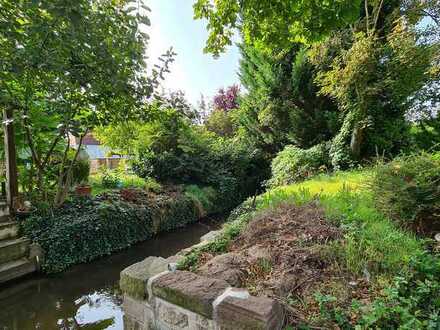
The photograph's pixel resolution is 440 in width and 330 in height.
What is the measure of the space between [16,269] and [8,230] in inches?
27.1

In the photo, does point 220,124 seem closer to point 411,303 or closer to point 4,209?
point 4,209

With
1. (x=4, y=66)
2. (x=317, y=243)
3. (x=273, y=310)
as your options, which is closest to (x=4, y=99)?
(x=4, y=66)

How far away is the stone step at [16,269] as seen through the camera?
397 cm

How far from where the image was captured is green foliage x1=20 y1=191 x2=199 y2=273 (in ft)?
14.9

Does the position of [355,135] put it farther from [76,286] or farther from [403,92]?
[76,286]

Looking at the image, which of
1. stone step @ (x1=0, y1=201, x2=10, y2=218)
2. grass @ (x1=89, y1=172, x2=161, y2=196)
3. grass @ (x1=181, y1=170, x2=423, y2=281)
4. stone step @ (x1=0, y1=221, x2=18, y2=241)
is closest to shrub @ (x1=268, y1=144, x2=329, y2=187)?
grass @ (x1=89, y1=172, x2=161, y2=196)

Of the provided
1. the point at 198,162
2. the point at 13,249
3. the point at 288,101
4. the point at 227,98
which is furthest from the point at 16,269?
the point at 227,98

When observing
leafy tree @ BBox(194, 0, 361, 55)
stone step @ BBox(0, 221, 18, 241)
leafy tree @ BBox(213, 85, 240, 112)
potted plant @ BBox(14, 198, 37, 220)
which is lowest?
stone step @ BBox(0, 221, 18, 241)

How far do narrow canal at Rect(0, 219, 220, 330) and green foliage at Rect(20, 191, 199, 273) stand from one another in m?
0.23

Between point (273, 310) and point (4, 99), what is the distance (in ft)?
9.02

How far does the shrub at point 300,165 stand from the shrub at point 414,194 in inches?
166

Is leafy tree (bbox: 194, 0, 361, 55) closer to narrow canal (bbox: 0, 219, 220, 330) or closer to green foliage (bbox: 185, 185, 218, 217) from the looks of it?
narrow canal (bbox: 0, 219, 220, 330)

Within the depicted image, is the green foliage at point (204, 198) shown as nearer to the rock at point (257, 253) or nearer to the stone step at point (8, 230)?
the stone step at point (8, 230)

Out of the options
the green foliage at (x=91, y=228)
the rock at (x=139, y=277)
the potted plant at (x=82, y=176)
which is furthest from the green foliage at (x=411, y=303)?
the potted plant at (x=82, y=176)
